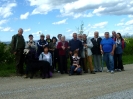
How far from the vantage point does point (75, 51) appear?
11914mm

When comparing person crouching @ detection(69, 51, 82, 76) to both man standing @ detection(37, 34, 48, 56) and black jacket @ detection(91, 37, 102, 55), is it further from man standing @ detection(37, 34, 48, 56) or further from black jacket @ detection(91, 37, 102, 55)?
man standing @ detection(37, 34, 48, 56)

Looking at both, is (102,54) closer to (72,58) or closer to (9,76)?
(72,58)

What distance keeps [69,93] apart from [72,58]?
4.43 meters

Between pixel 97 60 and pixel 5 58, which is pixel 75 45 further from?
pixel 5 58

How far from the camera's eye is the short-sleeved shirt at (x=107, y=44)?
483 inches

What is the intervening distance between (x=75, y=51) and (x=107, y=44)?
1.57 m

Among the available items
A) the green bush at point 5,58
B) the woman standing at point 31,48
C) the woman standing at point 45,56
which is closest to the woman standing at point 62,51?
the woman standing at point 45,56

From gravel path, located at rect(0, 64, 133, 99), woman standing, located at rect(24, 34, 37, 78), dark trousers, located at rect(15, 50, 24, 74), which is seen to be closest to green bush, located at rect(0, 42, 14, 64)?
dark trousers, located at rect(15, 50, 24, 74)

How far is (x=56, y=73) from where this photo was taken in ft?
40.6

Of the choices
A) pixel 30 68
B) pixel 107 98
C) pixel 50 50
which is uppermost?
pixel 50 50

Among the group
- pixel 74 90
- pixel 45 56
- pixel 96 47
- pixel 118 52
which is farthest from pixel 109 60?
pixel 74 90

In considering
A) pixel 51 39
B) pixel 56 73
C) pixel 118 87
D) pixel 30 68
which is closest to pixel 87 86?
pixel 118 87

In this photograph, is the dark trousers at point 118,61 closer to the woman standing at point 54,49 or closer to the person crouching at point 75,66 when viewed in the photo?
the person crouching at point 75,66

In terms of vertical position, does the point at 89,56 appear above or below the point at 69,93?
above
